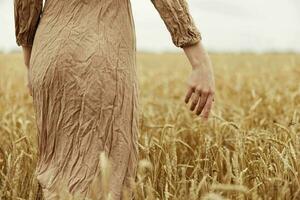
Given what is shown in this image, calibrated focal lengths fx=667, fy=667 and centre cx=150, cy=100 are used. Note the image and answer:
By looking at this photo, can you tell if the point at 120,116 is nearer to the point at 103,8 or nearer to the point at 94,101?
the point at 94,101

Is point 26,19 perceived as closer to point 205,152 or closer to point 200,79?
point 200,79

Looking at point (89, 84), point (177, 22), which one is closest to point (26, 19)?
point (89, 84)

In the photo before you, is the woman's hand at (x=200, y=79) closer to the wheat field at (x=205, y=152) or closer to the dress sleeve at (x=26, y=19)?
the wheat field at (x=205, y=152)

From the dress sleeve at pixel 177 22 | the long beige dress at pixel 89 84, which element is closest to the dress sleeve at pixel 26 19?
the long beige dress at pixel 89 84

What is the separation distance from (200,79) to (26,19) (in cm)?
55

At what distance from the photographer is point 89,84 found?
176 centimetres

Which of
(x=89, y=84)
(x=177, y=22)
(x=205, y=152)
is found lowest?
(x=205, y=152)

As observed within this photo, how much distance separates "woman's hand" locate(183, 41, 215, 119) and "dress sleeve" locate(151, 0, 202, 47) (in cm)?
3

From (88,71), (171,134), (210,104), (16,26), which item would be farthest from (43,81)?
(171,134)

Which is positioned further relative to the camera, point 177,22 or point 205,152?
point 205,152

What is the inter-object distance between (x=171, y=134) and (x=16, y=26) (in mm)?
1159

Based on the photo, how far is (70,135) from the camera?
1828 millimetres

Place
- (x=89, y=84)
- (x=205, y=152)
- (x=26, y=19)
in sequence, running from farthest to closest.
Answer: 1. (x=205, y=152)
2. (x=26, y=19)
3. (x=89, y=84)

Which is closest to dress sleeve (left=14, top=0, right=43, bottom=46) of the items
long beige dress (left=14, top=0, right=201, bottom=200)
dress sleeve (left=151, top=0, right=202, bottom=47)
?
long beige dress (left=14, top=0, right=201, bottom=200)
